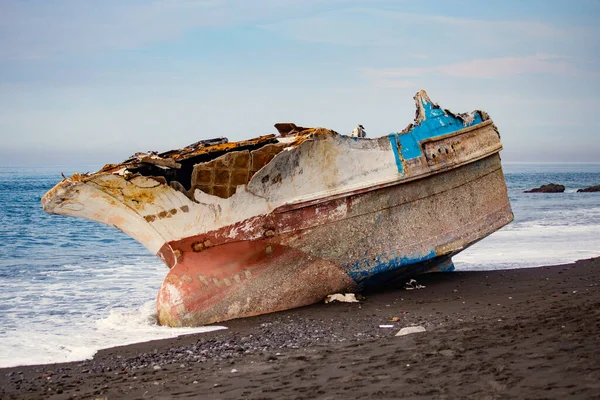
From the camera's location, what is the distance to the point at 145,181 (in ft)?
20.1

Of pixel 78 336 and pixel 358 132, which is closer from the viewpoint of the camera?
pixel 78 336

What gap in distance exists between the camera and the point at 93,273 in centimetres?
991

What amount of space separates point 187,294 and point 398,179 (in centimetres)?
237

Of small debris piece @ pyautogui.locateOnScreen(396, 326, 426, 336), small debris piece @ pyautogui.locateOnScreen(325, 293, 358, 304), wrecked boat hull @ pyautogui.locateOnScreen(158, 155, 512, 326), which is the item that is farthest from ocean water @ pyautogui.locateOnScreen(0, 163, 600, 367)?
small debris piece @ pyautogui.locateOnScreen(396, 326, 426, 336)

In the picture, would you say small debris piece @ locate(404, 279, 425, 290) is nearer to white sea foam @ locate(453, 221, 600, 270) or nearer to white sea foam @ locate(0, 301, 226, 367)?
white sea foam @ locate(453, 221, 600, 270)

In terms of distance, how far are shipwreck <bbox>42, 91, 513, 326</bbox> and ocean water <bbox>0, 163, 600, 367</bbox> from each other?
0.69 meters

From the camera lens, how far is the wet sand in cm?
365

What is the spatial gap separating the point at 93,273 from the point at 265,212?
14.5 ft

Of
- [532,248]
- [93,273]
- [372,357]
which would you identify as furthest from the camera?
[532,248]

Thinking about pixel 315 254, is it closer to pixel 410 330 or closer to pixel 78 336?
pixel 410 330

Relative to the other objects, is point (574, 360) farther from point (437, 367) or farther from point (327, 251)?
point (327, 251)

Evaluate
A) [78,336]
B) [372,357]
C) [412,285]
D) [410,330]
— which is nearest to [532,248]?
[412,285]

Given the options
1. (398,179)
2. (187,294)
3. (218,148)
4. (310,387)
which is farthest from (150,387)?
(398,179)

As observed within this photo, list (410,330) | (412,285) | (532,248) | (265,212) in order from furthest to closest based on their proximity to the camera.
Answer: (532,248)
(412,285)
(265,212)
(410,330)
